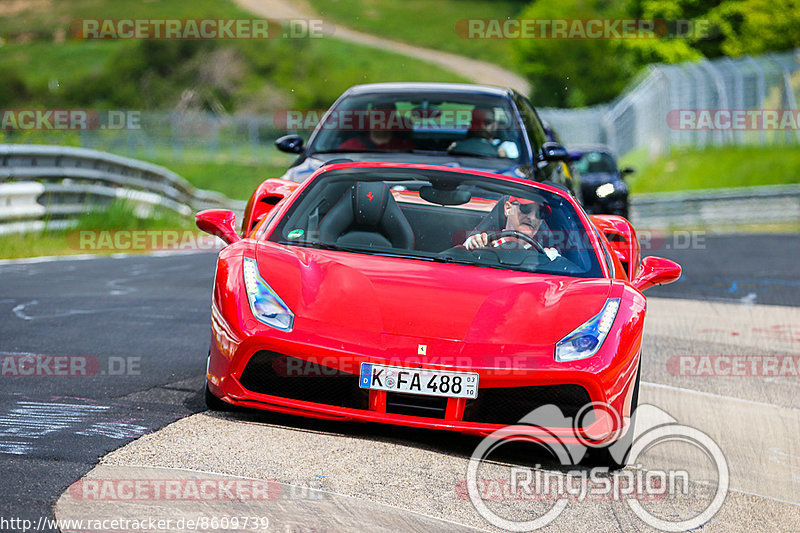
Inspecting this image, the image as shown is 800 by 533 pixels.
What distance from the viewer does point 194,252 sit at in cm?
1544

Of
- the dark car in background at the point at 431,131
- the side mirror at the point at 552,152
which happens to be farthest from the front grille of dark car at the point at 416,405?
the side mirror at the point at 552,152

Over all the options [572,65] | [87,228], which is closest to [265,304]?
[87,228]

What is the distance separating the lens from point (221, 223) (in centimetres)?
629

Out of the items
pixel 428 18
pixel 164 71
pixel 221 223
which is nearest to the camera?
pixel 221 223

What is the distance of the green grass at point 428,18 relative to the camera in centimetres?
11719

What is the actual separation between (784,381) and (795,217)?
19852mm

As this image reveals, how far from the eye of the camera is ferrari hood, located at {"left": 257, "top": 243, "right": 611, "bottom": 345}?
516 centimetres

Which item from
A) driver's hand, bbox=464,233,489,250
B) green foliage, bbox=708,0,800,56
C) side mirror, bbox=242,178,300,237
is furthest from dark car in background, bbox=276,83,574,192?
green foliage, bbox=708,0,800,56

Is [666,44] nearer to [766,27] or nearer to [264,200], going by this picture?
[766,27]

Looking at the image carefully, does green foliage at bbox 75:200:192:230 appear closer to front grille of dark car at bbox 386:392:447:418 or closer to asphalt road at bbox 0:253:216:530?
asphalt road at bbox 0:253:216:530

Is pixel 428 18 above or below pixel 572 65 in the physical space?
above

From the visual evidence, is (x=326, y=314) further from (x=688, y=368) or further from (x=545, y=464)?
(x=688, y=368)

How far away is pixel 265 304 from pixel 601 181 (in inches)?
672

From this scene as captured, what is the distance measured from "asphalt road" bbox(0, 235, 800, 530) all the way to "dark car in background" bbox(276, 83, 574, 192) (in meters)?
1.61
